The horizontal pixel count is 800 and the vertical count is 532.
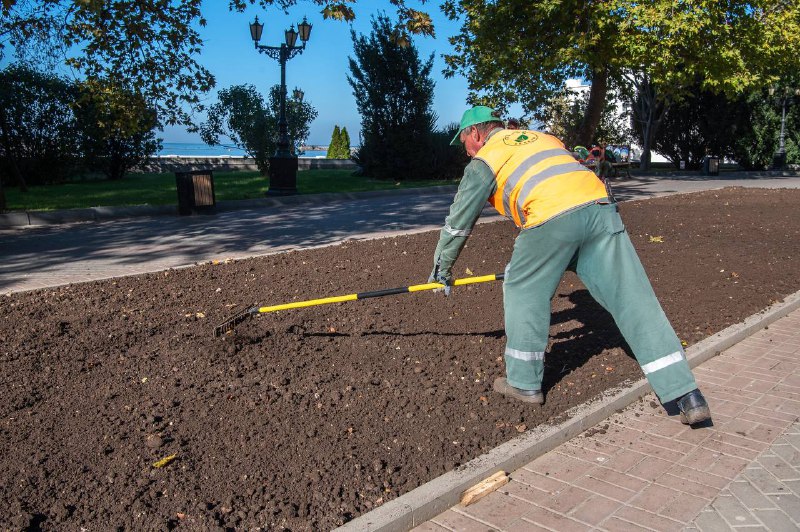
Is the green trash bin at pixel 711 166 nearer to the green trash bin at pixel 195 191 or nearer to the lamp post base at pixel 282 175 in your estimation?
the lamp post base at pixel 282 175

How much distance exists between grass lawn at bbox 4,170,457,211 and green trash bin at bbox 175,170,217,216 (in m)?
1.37

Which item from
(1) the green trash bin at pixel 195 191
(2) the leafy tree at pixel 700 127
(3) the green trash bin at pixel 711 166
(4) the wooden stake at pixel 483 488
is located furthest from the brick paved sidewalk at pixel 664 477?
(2) the leafy tree at pixel 700 127

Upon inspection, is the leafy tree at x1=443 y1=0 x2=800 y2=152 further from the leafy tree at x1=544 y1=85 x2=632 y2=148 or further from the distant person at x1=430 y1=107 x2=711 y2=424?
the distant person at x1=430 y1=107 x2=711 y2=424

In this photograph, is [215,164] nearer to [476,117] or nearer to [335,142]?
[335,142]

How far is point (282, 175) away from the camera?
17.3m

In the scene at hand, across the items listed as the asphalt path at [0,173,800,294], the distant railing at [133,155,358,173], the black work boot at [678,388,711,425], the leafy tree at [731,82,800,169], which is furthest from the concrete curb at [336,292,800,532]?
the leafy tree at [731,82,800,169]

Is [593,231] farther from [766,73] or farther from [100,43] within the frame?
[766,73]

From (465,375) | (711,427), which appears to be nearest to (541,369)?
(465,375)

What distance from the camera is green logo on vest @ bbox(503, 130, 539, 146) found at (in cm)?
398

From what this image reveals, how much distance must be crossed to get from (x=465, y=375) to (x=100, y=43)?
32.2 feet

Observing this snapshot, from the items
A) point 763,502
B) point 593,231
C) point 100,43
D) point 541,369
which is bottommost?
point 763,502

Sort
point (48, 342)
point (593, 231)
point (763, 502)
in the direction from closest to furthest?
point (763, 502) → point (593, 231) → point (48, 342)

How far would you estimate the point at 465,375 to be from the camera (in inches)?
179

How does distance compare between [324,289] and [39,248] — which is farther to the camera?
[39,248]
